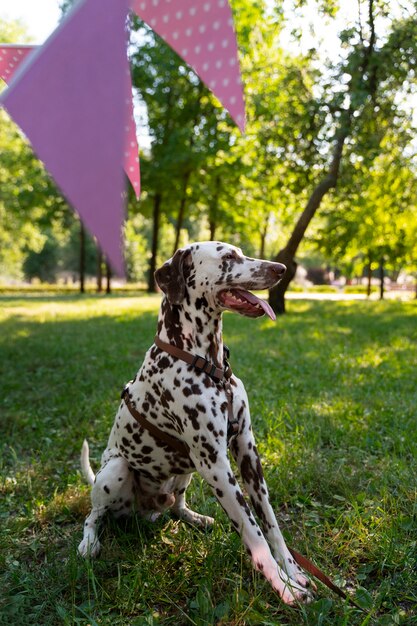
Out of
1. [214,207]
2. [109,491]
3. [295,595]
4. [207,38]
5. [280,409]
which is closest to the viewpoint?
[207,38]

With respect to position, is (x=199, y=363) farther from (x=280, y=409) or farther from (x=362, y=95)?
(x=362, y=95)

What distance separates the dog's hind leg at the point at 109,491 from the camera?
10.2 feet

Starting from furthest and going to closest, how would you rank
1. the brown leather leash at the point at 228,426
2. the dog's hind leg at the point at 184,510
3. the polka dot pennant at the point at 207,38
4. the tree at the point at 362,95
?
the tree at the point at 362,95
the dog's hind leg at the point at 184,510
the brown leather leash at the point at 228,426
the polka dot pennant at the point at 207,38

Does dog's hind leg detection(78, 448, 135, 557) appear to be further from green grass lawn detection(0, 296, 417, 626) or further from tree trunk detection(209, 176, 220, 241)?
tree trunk detection(209, 176, 220, 241)

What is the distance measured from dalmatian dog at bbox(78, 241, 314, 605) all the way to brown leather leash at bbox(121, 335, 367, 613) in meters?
0.01

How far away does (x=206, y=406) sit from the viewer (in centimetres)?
267

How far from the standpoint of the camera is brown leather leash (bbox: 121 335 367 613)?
2564mm

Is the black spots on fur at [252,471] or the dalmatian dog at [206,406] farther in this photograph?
the black spots on fur at [252,471]

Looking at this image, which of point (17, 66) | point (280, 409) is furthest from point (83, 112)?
point (280, 409)

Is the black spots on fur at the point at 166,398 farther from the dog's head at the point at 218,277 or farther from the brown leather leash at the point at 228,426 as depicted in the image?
the dog's head at the point at 218,277

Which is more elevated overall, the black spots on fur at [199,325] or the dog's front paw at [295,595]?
the black spots on fur at [199,325]

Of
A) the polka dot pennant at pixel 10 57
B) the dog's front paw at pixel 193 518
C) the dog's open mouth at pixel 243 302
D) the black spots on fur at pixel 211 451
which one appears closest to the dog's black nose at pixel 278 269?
the dog's open mouth at pixel 243 302

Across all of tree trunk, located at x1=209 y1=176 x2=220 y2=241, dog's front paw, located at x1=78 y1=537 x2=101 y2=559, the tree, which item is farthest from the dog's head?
tree trunk, located at x1=209 y1=176 x2=220 y2=241

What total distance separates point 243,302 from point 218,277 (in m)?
0.18
